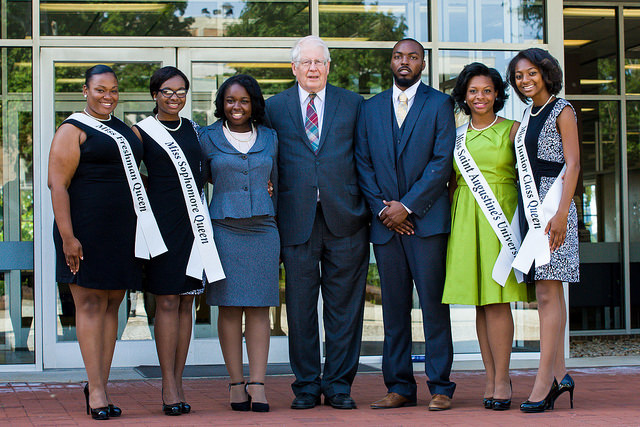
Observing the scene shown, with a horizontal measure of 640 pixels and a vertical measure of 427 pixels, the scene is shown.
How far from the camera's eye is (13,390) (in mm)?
5422

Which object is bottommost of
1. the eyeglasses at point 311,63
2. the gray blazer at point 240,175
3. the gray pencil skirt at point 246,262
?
the gray pencil skirt at point 246,262

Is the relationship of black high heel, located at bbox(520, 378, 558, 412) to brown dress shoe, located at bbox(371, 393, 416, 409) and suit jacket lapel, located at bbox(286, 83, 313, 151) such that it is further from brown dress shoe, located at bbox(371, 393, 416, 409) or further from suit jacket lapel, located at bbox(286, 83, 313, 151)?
suit jacket lapel, located at bbox(286, 83, 313, 151)

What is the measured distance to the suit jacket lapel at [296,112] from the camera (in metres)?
4.69

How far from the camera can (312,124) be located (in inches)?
187

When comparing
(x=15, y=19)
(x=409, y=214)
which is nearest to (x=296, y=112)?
(x=409, y=214)

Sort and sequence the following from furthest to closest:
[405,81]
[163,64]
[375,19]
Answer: [375,19] < [163,64] < [405,81]

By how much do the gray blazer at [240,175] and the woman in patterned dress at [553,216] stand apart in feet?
4.48

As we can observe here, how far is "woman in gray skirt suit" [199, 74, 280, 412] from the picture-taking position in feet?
14.9

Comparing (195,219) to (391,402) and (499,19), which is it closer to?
(391,402)

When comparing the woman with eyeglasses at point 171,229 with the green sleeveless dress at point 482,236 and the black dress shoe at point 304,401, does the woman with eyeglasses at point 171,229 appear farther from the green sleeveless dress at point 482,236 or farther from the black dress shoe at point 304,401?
the green sleeveless dress at point 482,236

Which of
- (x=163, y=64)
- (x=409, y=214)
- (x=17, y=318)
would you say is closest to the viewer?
(x=409, y=214)

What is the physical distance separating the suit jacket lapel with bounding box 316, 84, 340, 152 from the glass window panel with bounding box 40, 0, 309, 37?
79.7 inches

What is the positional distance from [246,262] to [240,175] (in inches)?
18.4

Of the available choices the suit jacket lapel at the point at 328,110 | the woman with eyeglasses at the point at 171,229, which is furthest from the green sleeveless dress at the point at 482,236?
the woman with eyeglasses at the point at 171,229
